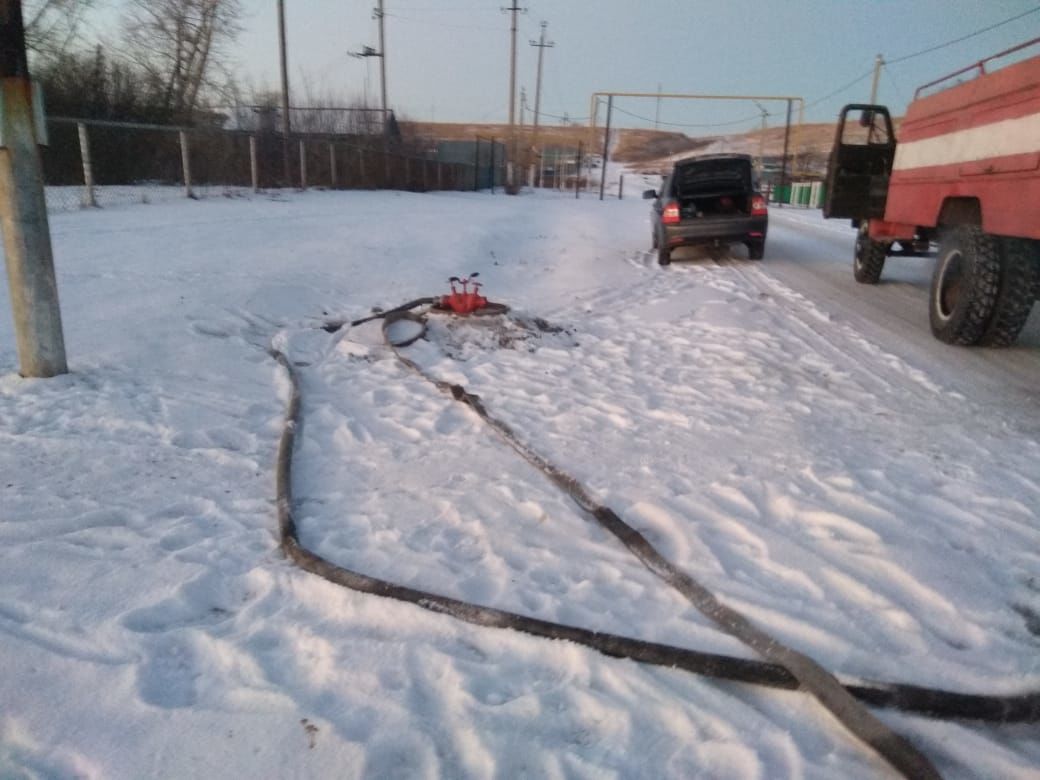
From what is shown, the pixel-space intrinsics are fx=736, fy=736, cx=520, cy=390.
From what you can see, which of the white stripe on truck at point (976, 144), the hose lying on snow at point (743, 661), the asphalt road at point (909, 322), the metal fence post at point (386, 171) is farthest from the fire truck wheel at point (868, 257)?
the metal fence post at point (386, 171)

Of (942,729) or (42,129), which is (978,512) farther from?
(42,129)

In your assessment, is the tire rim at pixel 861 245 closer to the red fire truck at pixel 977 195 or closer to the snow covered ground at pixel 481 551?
the red fire truck at pixel 977 195

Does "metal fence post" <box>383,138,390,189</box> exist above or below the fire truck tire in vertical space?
above

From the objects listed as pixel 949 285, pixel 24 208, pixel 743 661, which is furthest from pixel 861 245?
pixel 24 208

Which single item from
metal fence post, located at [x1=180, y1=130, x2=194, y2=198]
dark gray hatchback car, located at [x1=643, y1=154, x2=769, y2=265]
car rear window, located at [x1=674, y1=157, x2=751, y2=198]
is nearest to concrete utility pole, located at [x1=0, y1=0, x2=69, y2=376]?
dark gray hatchback car, located at [x1=643, y1=154, x2=769, y2=265]

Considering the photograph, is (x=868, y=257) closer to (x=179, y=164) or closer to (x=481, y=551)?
(x=481, y=551)

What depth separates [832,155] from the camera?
10594 mm

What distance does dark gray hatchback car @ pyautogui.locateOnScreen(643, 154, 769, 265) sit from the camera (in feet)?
39.9

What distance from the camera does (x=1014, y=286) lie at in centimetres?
604

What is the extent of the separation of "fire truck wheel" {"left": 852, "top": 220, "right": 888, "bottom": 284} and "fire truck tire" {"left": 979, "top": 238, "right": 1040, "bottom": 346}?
3966 millimetres

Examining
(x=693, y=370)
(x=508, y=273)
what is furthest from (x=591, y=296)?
(x=693, y=370)

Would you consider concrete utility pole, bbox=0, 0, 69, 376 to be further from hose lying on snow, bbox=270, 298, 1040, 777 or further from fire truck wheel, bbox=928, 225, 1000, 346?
fire truck wheel, bbox=928, 225, 1000, 346

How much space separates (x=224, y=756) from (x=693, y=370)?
4691mm

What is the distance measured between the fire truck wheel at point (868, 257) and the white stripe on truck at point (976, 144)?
1.98 m
